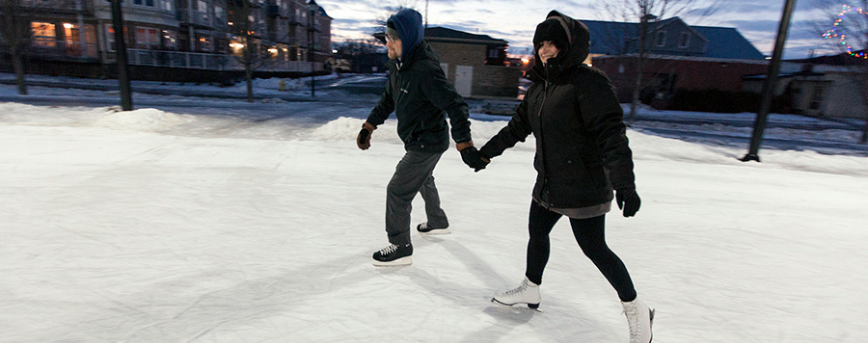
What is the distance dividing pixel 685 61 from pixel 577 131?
30149 millimetres

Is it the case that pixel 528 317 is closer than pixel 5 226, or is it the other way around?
pixel 528 317

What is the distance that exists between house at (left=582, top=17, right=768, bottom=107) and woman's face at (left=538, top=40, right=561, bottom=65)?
2216 cm

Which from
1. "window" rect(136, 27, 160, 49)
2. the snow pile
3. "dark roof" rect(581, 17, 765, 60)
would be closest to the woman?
the snow pile

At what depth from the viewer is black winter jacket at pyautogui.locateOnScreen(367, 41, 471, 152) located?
9.00 ft

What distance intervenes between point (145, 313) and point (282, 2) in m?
46.0

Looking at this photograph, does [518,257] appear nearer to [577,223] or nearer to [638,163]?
[577,223]

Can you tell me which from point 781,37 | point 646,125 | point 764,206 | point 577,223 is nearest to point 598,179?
point 577,223

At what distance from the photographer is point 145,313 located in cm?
235

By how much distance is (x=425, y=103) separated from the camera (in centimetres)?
288

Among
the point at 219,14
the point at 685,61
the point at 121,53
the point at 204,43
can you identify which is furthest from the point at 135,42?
the point at 685,61

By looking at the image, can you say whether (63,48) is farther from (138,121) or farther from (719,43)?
(719,43)

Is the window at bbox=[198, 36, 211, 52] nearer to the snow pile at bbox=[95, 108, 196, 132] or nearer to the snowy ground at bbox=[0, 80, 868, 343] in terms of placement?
the snow pile at bbox=[95, 108, 196, 132]

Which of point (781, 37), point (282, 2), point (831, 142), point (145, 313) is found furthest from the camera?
point (282, 2)

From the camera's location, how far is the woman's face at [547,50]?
2020 millimetres
